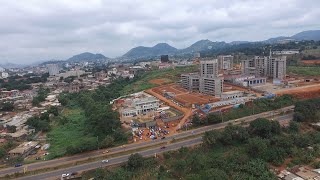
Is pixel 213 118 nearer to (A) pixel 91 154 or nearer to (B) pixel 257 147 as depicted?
(B) pixel 257 147

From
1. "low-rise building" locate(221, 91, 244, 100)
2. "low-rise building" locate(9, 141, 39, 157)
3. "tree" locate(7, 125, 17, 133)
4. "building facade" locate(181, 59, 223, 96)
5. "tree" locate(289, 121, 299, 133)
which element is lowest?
"low-rise building" locate(9, 141, 39, 157)

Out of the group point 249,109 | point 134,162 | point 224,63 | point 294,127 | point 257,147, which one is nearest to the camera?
point 134,162

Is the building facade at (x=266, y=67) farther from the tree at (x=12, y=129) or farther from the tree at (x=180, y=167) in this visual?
the tree at (x=12, y=129)

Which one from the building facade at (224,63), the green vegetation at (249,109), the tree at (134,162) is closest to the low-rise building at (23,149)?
the tree at (134,162)

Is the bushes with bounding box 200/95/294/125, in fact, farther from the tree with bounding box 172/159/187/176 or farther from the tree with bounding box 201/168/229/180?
the tree with bounding box 201/168/229/180

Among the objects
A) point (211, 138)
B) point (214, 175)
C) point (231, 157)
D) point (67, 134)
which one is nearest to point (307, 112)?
point (211, 138)

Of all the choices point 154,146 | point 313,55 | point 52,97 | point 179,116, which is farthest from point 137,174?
point 313,55

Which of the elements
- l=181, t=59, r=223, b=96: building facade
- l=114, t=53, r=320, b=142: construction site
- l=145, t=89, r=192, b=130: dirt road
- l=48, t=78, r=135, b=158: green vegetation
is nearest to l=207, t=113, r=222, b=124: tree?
l=114, t=53, r=320, b=142: construction site
